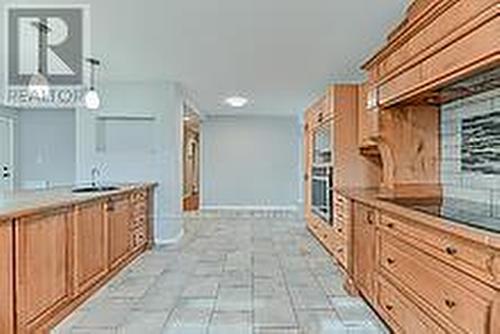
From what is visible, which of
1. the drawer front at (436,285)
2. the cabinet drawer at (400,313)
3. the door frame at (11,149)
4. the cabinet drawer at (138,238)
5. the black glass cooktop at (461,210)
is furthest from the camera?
the door frame at (11,149)

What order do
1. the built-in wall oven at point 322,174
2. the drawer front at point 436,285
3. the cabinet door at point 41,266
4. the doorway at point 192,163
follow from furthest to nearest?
the doorway at point 192,163
the built-in wall oven at point 322,174
the cabinet door at point 41,266
the drawer front at point 436,285

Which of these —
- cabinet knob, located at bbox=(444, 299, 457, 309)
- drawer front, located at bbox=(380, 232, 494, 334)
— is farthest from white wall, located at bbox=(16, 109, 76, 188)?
cabinet knob, located at bbox=(444, 299, 457, 309)

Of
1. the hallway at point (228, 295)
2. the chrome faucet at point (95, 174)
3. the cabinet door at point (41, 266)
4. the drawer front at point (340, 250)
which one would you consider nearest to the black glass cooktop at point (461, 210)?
the hallway at point (228, 295)

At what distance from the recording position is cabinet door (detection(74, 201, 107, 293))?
13.9 feet

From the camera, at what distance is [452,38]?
274 cm

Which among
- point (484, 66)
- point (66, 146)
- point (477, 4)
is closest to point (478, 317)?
point (484, 66)

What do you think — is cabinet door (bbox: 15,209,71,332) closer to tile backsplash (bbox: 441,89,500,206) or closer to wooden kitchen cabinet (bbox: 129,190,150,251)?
wooden kitchen cabinet (bbox: 129,190,150,251)

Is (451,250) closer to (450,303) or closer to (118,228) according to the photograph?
(450,303)

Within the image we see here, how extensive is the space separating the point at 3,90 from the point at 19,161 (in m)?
2.62

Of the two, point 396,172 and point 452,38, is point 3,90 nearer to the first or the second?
point 396,172

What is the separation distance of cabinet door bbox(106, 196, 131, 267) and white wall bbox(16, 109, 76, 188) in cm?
496

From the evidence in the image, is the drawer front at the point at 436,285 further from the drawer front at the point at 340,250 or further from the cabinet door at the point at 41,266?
the cabinet door at the point at 41,266

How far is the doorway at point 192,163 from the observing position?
1200 centimetres

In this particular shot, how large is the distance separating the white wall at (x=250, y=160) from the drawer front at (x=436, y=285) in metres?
9.52
